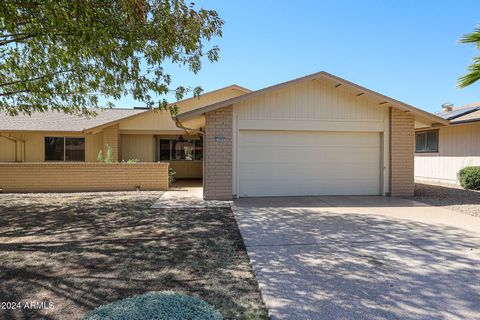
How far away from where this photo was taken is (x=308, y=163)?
31.7ft

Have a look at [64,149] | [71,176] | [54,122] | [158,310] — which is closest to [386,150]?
[158,310]

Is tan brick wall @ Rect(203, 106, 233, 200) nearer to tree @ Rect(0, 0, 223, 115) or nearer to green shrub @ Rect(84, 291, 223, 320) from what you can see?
tree @ Rect(0, 0, 223, 115)

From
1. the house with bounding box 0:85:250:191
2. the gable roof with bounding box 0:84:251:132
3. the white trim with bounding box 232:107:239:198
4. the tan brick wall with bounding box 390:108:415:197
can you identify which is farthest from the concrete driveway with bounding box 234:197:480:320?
the gable roof with bounding box 0:84:251:132

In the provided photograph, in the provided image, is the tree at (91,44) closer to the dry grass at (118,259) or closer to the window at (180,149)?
the dry grass at (118,259)

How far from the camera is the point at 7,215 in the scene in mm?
6926

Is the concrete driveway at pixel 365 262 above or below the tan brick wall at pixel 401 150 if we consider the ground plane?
below

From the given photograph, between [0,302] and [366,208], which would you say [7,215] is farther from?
[366,208]

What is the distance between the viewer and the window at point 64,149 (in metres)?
14.7

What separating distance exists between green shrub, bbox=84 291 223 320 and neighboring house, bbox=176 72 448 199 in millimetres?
6318

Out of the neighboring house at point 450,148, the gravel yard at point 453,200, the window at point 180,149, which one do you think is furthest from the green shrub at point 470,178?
the window at point 180,149

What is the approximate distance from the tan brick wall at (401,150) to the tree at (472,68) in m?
1.96

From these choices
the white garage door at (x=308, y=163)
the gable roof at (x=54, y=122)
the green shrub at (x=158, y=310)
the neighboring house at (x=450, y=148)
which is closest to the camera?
the green shrub at (x=158, y=310)

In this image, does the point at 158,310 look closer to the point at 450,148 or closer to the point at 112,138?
the point at 112,138

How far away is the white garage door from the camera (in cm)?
935
